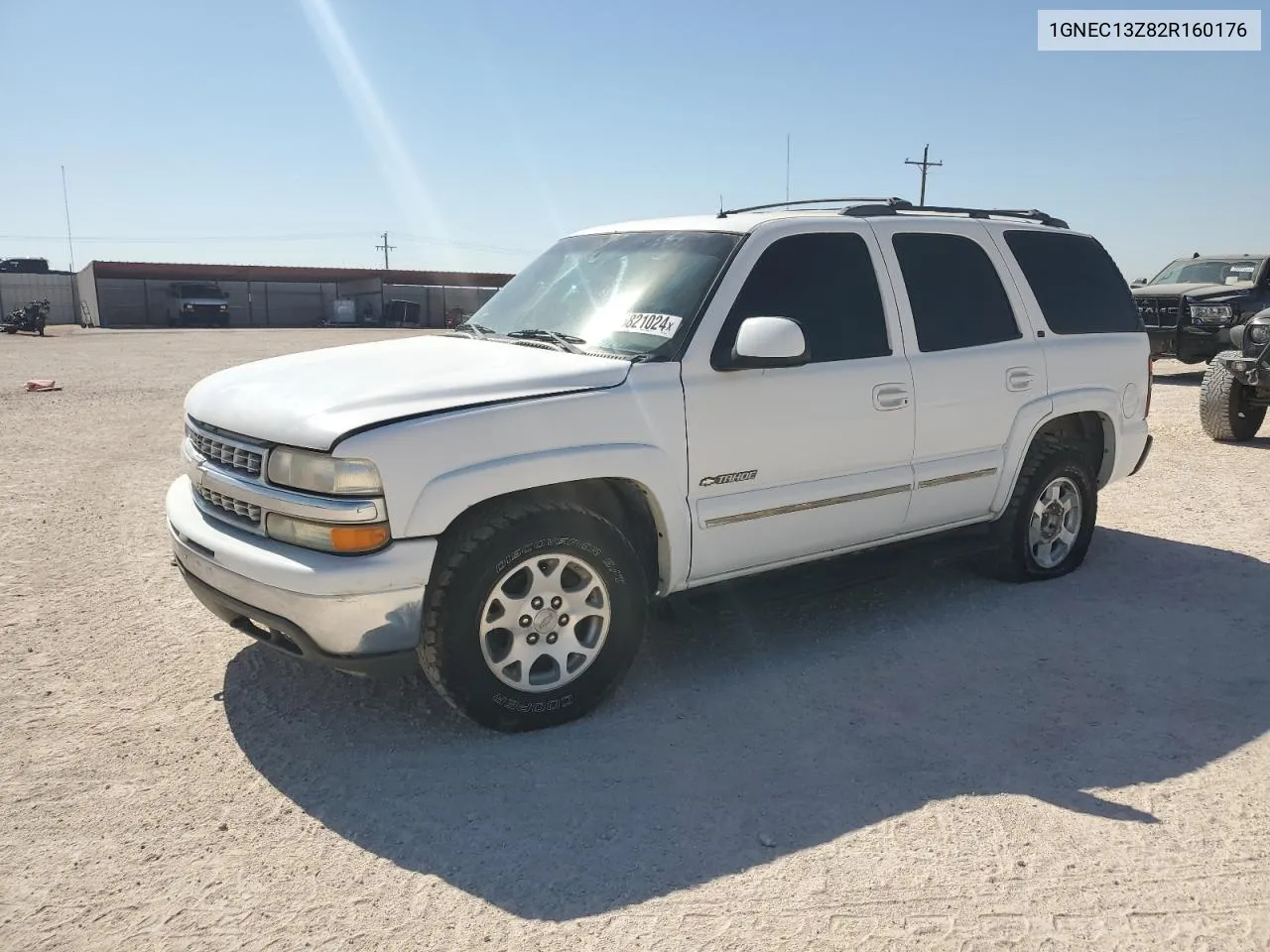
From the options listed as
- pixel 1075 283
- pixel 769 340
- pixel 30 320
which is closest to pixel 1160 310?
pixel 1075 283

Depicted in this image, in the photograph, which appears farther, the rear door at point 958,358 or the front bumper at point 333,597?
the rear door at point 958,358

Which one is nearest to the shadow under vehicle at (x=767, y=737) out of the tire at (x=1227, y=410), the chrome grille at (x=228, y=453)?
the chrome grille at (x=228, y=453)

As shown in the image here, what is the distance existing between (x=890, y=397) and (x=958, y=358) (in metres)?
0.55

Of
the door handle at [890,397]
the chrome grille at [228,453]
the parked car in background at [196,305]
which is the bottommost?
the parked car in background at [196,305]

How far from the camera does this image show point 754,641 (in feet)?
15.3

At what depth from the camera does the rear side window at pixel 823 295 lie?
4180 mm

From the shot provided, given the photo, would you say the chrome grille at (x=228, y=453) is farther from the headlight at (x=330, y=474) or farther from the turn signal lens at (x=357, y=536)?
the turn signal lens at (x=357, y=536)

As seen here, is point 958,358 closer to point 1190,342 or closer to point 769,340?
point 769,340

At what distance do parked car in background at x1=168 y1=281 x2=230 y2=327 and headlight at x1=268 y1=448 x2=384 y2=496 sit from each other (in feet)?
182

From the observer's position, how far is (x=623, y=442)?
12.1 ft

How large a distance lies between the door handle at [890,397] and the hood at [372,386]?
128cm

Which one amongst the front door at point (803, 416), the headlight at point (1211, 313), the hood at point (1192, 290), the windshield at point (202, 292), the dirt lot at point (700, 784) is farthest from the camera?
the windshield at point (202, 292)

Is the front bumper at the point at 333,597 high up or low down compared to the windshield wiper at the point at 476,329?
down

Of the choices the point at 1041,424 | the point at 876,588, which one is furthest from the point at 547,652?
the point at 1041,424
